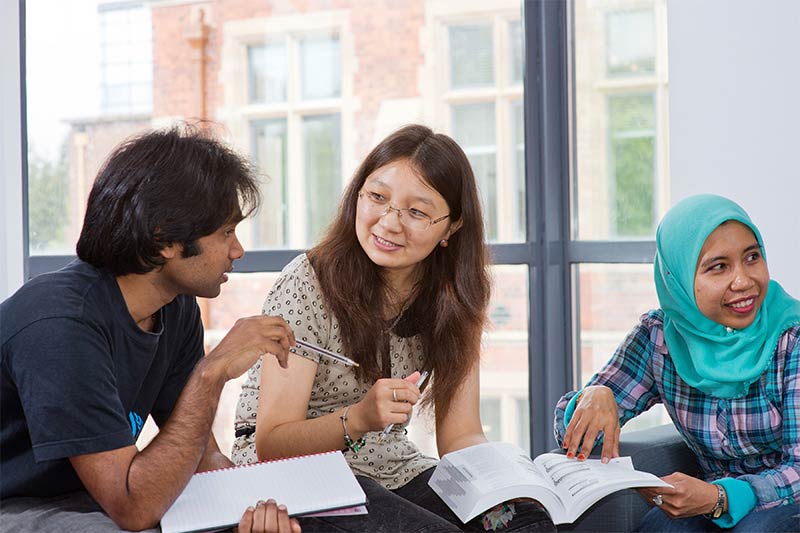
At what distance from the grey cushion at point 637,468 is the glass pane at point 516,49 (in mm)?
1926

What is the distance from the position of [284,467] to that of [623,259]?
196 centimetres

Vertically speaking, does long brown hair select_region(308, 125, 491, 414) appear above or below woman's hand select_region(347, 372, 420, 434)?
above

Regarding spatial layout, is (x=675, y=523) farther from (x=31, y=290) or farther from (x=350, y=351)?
(x=31, y=290)

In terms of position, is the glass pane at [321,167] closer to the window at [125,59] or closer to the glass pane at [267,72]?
the glass pane at [267,72]

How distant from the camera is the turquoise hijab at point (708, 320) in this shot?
76.6 inches

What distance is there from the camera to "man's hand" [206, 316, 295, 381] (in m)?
1.67

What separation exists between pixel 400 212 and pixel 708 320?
0.74 meters

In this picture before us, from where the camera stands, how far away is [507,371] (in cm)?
391

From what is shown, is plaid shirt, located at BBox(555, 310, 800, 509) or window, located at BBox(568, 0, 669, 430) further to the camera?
window, located at BBox(568, 0, 669, 430)

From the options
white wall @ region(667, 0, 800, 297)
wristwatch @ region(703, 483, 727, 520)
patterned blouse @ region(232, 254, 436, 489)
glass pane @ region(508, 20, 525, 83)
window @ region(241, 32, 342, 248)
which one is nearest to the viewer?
wristwatch @ region(703, 483, 727, 520)

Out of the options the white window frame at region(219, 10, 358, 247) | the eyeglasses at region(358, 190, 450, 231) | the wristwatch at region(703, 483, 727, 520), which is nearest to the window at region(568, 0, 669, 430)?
the white window frame at region(219, 10, 358, 247)

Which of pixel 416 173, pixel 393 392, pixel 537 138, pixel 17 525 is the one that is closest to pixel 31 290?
pixel 17 525

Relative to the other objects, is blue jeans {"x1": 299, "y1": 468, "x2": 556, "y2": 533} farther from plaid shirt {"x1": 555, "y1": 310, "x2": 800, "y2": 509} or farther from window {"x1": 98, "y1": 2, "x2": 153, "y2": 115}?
window {"x1": 98, "y1": 2, "x2": 153, "y2": 115}

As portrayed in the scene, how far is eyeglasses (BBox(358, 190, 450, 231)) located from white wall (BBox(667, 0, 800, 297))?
1.08 m
